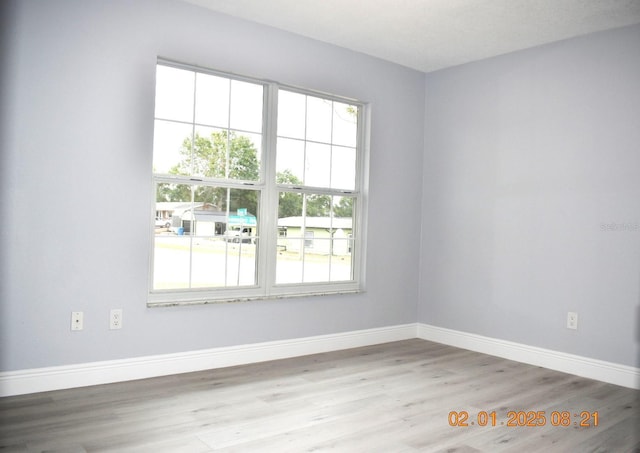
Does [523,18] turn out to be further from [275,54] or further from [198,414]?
[198,414]

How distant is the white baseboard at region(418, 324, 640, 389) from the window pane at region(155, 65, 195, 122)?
3177 millimetres

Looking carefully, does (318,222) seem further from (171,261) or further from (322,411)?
(322,411)

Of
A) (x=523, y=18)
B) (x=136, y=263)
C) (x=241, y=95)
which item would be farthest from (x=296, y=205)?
(x=523, y=18)

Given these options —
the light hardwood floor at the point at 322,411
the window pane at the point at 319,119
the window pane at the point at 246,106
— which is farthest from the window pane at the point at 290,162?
the light hardwood floor at the point at 322,411

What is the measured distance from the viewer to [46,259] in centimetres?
324

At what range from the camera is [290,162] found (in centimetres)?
443

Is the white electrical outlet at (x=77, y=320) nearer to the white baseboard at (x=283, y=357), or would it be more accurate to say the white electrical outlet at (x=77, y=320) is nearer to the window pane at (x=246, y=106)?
the white baseboard at (x=283, y=357)

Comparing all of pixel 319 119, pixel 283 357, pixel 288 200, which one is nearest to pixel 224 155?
pixel 288 200

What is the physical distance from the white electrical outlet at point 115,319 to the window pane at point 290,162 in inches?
64.4

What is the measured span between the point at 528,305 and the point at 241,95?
302 centimetres

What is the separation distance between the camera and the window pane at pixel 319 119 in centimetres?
456

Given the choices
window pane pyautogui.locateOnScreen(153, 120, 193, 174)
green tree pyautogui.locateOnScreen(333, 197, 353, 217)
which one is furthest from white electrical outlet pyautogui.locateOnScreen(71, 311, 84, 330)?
green tree pyautogui.locateOnScreen(333, 197, 353, 217)

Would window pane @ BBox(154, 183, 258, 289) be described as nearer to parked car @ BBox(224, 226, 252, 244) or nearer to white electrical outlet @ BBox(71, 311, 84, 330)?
parked car @ BBox(224, 226, 252, 244)

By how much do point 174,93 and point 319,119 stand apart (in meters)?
1.36
